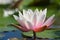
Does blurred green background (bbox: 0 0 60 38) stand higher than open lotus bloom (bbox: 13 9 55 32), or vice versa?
open lotus bloom (bbox: 13 9 55 32)

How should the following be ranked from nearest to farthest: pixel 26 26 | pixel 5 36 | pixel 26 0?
1. pixel 26 26
2. pixel 5 36
3. pixel 26 0

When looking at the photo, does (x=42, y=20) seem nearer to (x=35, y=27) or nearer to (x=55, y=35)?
(x=35, y=27)

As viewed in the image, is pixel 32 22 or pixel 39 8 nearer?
pixel 32 22

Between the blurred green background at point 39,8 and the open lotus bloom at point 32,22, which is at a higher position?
the open lotus bloom at point 32,22

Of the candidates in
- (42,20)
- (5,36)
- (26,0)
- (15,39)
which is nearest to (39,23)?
(42,20)

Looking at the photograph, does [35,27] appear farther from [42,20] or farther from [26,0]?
[26,0]

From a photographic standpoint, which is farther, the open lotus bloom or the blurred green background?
the blurred green background

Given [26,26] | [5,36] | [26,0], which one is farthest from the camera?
[26,0]

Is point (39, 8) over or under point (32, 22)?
under

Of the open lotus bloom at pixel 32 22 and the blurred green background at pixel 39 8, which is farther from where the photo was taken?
the blurred green background at pixel 39 8

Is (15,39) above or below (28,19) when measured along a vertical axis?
below

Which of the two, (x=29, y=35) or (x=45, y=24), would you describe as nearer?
(x=45, y=24)
